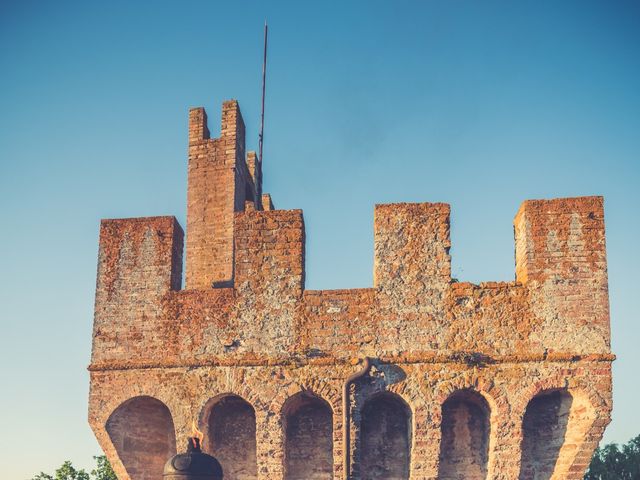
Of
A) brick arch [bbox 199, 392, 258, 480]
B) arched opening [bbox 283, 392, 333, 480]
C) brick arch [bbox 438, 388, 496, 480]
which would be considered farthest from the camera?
brick arch [bbox 199, 392, 258, 480]

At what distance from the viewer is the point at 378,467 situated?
14.0 metres

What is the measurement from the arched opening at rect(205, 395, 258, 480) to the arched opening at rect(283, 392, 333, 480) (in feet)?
1.79

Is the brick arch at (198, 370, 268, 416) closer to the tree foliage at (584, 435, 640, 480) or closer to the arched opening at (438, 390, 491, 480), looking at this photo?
the arched opening at (438, 390, 491, 480)

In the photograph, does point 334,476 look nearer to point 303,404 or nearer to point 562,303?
point 303,404

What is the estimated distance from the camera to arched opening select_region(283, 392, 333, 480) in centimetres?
1402

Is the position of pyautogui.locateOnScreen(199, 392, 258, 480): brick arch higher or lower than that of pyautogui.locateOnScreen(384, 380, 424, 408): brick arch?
lower

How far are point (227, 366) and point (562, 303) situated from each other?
4.91 meters

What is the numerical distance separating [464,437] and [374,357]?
173cm

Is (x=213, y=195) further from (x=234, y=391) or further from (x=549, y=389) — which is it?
(x=549, y=389)

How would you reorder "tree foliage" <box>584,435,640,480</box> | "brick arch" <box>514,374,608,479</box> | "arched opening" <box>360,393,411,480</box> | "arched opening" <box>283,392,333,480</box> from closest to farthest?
"brick arch" <box>514,374,608,479</box>
"arched opening" <box>360,393,411,480</box>
"arched opening" <box>283,392,333,480</box>
"tree foliage" <box>584,435,640,480</box>

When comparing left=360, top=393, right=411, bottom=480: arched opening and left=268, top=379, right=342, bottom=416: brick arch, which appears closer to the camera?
left=268, top=379, right=342, bottom=416: brick arch

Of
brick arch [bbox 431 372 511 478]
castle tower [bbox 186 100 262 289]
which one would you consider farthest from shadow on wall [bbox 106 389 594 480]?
castle tower [bbox 186 100 262 289]

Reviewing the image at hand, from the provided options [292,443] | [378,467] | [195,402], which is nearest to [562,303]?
[378,467]

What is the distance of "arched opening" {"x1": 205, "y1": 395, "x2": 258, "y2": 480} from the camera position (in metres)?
14.2
